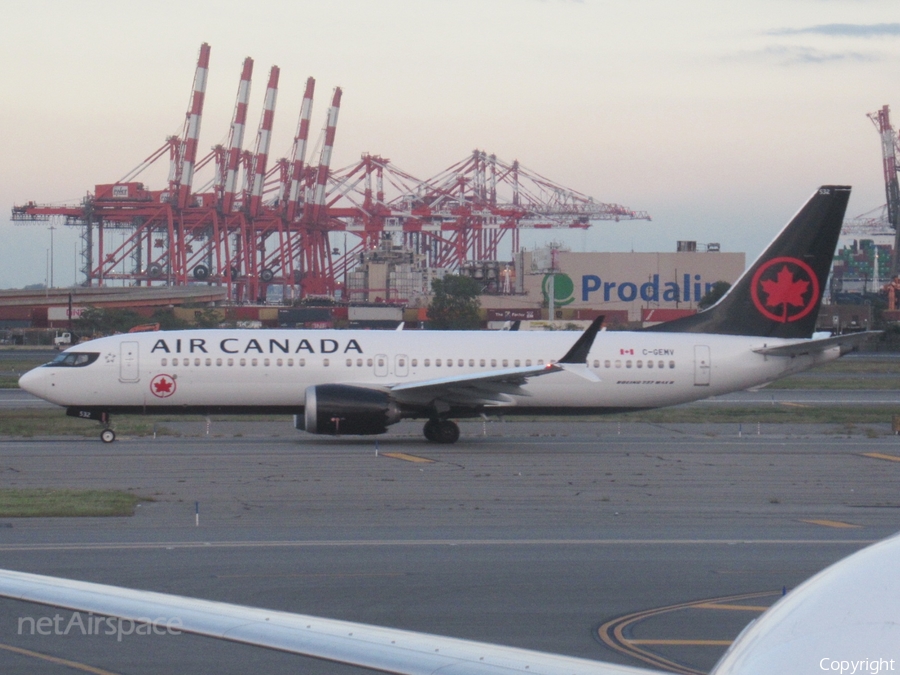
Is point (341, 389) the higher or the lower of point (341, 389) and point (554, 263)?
the lower

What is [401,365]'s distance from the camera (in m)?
26.2

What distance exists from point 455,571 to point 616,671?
8.29 meters

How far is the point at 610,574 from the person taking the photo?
1170 cm

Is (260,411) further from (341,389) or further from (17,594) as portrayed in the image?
(17,594)

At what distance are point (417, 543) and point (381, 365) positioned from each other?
12.9 metres

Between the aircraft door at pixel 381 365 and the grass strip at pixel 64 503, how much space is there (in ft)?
30.6

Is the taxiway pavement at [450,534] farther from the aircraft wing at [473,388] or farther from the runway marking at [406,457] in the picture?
the aircraft wing at [473,388]

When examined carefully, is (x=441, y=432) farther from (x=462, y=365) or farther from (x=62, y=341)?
(x=62, y=341)

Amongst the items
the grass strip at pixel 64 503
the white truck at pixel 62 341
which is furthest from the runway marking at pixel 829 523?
the white truck at pixel 62 341

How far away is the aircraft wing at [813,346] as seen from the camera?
81.3ft

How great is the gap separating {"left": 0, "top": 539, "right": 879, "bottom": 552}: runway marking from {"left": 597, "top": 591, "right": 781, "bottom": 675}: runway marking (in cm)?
302

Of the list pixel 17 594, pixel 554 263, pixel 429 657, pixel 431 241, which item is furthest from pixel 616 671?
pixel 431 241

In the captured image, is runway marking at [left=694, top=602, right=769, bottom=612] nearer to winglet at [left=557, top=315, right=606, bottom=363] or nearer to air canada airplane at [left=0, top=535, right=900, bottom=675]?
air canada airplane at [left=0, top=535, right=900, bottom=675]

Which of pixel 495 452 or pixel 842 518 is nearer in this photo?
pixel 842 518
